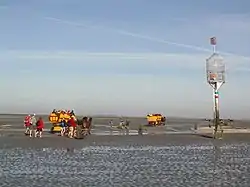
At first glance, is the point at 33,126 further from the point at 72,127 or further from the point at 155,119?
the point at 155,119

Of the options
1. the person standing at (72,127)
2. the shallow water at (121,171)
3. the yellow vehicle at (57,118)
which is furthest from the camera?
the yellow vehicle at (57,118)

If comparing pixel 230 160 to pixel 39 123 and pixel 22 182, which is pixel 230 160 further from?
pixel 39 123

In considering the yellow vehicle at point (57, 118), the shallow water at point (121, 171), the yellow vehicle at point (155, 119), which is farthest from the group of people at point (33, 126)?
the yellow vehicle at point (155, 119)

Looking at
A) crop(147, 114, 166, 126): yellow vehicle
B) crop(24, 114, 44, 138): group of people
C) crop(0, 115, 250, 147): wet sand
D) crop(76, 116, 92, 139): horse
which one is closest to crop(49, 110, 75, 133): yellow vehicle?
crop(0, 115, 250, 147): wet sand

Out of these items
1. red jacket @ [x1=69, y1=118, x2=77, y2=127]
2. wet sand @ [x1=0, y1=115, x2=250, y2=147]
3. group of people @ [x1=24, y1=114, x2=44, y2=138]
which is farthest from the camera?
group of people @ [x1=24, y1=114, x2=44, y2=138]

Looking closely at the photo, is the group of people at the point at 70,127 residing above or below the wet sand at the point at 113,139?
above

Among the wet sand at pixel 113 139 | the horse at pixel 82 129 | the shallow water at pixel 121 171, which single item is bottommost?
the shallow water at pixel 121 171

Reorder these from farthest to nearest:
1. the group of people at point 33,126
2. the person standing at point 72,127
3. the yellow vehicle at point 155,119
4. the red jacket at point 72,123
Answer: the yellow vehicle at point 155,119 → the group of people at point 33,126 → the red jacket at point 72,123 → the person standing at point 72,127

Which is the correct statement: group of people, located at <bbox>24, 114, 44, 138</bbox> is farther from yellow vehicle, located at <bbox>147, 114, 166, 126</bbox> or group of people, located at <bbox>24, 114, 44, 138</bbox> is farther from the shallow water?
yellow vehicle, located at <bbox>147, 114, 166, 126</bbox>

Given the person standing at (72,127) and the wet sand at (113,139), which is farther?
the person standing at (72,127)

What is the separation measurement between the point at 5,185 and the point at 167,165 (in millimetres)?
8795

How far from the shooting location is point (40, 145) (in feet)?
127

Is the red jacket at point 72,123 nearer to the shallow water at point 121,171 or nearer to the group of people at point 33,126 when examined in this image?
the group of people at point 33,126

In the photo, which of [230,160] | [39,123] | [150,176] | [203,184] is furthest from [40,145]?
[203,184]
